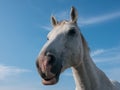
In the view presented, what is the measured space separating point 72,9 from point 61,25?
2.16 feet

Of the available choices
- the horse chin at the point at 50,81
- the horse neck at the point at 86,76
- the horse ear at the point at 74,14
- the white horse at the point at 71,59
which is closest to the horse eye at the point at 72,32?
the white horse at the point at 71,59

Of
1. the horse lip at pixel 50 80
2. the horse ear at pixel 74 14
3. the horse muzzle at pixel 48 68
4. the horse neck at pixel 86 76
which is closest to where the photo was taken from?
the horse muzzle at pixel 48 68

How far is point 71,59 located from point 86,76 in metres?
0.58

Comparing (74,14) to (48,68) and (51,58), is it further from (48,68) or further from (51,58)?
(48,68)

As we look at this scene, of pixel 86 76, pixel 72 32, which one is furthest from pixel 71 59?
pixel 72 32

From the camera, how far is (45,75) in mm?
5957

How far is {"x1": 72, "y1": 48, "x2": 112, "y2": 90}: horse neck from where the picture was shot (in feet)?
22.4

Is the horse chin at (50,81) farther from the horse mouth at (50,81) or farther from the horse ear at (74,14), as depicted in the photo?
the horse ear at (74,14)

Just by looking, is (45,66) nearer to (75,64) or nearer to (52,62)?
(52,62)

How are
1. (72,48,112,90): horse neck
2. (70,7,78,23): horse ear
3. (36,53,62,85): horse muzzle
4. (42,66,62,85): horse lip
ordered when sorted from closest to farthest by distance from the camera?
(36,53,62,85): horse muzzle
(42,66,62,85): horse lip
(72,48,112,90): horse neck
(70,7,78,23): horse ear

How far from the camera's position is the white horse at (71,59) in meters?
6.02

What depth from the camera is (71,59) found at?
6.68 meters

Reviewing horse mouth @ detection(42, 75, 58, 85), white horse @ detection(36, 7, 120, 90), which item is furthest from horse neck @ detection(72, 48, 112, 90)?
horse mouth @ detection(42, 75, 58, 85)

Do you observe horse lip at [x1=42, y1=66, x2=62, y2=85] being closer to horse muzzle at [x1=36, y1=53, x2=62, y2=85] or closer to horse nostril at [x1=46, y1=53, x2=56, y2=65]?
horse muzzle at [x1=36, y1=53, x2=62, y2=85]
